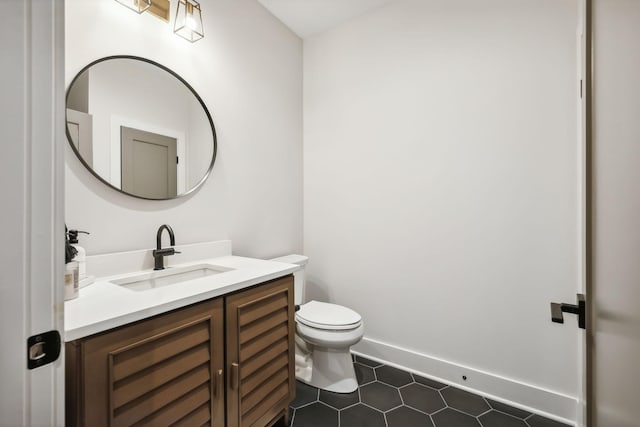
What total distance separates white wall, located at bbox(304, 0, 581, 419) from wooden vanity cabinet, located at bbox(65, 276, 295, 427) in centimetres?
96

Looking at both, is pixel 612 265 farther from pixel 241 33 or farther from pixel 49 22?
pixel 241 33

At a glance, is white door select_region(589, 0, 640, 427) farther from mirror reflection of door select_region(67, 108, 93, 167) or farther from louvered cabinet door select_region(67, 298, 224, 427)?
mirror reflection of door select_region(67, 108, 93, 167)

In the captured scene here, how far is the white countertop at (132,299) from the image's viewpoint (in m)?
0.78

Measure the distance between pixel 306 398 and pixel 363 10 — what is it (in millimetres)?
2709

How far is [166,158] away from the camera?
1562 mm

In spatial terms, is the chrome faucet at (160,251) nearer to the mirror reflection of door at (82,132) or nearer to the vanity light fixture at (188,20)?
the mirror reflection of door at (82,132)

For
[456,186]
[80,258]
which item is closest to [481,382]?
[456,186]

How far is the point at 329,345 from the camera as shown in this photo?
1.68 m

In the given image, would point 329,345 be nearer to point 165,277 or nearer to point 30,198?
point 165,277

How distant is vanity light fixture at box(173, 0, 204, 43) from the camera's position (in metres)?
1.50

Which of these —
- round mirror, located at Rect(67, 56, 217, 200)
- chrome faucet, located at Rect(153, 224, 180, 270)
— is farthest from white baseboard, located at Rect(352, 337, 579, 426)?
round mirror, located at Rect(67, 56, 217, 200)

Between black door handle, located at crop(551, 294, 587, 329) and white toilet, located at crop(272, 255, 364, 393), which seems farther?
white toilet, located at crop(272, 255, 364, 393)

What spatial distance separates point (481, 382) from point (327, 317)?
1018mm

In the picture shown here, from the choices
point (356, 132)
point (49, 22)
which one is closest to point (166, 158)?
point (49, 22)
